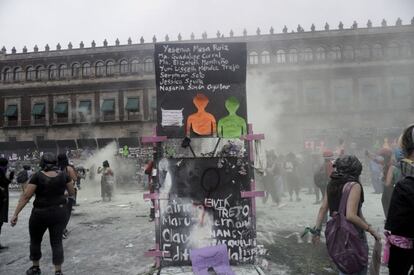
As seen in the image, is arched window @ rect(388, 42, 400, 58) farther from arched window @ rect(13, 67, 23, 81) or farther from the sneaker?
arched window @ rect(13, 67, 23, 81)

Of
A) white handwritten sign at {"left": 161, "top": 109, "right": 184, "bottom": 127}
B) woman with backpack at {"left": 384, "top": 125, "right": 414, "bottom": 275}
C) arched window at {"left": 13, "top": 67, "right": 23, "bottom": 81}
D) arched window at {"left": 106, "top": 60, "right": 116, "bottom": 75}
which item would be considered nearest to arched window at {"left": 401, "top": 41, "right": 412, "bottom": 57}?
arched window at {"left": 106, "top": 60, "right": 116, "bottom": 75}

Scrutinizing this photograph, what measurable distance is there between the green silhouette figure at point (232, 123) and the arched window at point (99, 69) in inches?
1257

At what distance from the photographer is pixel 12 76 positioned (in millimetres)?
35875

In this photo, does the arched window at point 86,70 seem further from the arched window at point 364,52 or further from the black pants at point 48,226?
the black pants at point 48,226

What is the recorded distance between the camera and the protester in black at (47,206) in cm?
434

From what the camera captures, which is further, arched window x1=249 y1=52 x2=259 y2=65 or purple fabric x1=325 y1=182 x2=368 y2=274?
arched window x1=249 y1=52 x2=259 y2=65

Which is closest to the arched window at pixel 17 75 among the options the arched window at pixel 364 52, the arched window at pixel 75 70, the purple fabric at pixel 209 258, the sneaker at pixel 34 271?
the arched window at pixel 75 70

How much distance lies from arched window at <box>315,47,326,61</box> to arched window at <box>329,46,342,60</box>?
55 cm

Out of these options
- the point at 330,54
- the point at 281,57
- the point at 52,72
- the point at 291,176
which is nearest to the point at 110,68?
the point at 52,72

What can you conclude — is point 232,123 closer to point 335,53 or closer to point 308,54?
point 308,54

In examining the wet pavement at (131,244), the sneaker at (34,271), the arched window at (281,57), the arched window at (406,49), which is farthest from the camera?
the arched window at (281,57)

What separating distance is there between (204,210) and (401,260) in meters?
2.35

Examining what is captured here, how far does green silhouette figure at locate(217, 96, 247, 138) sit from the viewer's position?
4.33 meters

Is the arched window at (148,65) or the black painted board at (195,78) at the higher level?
the arched window at (148,65)
